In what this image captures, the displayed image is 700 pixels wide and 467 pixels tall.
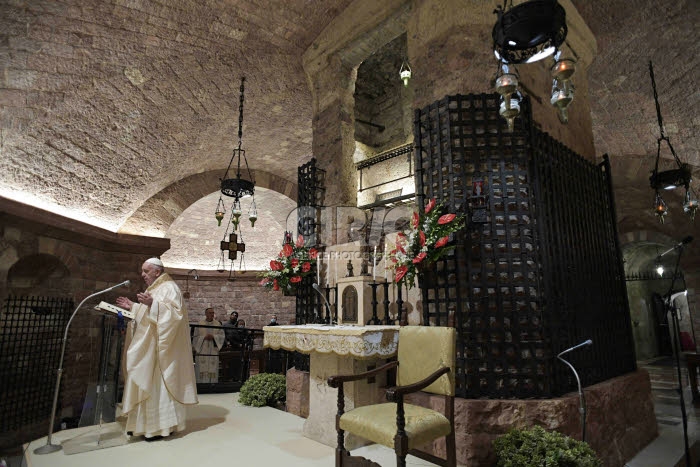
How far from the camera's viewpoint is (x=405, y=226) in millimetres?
5965

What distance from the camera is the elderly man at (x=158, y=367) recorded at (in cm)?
406

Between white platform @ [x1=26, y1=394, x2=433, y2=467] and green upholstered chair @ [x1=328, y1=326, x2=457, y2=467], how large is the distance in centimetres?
71

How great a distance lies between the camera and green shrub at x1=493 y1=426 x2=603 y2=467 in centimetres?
292

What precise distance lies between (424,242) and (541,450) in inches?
73.1

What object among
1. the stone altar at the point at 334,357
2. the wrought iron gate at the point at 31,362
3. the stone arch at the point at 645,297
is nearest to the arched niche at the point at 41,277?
the wrought iron gate at the point at 31,362

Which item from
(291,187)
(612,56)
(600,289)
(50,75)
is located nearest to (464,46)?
(600,289)

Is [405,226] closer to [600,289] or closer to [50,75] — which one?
[600,289]

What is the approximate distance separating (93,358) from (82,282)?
1476 millimetres

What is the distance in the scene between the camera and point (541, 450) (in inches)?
119

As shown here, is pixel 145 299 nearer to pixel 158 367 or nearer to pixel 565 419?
pixel 158 367

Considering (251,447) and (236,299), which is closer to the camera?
(251,447)

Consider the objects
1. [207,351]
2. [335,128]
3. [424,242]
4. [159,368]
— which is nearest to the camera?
[424,242]

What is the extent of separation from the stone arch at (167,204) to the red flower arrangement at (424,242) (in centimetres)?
686

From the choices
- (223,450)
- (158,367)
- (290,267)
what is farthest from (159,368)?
(290,267)
